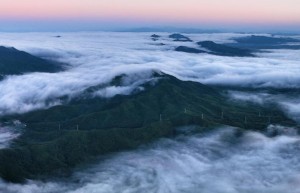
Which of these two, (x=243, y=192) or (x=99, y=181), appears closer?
(x=243, y=192)

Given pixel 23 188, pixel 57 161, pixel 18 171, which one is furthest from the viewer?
pixel 57 161

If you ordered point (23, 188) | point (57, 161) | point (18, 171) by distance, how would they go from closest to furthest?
point (23, 188) < point (18, 171) < point (57, 161)

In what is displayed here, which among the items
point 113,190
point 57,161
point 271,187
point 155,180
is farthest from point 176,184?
point 57,161

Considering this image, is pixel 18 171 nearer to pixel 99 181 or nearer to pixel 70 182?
pixel 70 182

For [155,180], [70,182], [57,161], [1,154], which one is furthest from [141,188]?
[1,154]

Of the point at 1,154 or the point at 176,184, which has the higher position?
the point at 1,154

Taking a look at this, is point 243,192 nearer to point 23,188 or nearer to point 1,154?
point 23,188

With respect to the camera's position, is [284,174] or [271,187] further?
[284,174]

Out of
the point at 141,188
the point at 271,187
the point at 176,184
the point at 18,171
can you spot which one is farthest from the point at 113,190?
the point at 271,187
